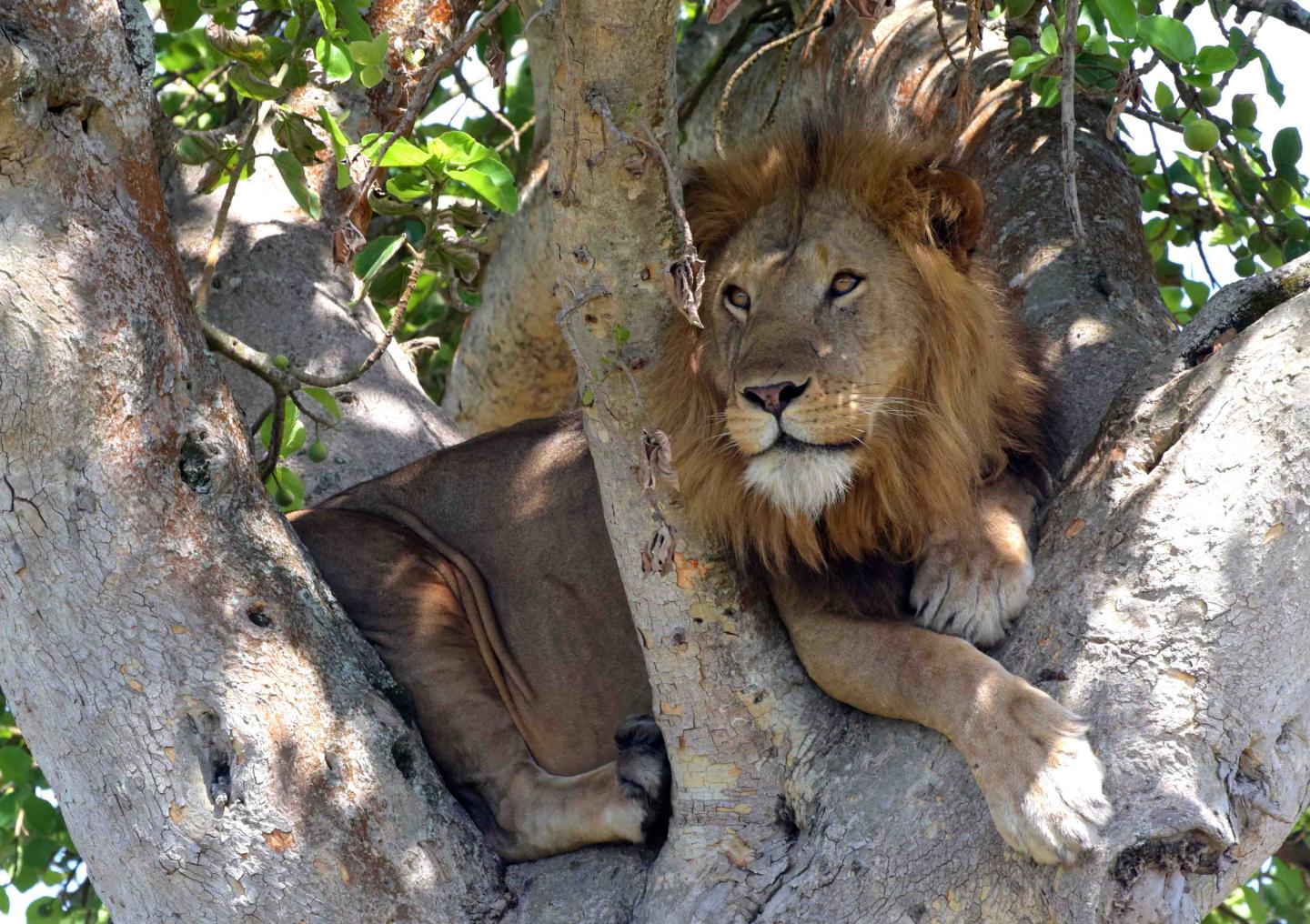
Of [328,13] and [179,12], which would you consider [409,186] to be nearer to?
[328,13]

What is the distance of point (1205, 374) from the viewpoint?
3.14 metres

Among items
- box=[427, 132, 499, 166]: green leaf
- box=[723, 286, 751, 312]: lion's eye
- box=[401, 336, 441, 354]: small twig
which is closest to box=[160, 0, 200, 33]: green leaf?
box=[427, 132, 499, 166]: green leaf

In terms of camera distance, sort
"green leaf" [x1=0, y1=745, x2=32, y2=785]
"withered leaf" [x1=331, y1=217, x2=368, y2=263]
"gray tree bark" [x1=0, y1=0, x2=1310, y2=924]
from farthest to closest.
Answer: "green leaf" [x1=0, y1=745, x2=32, y2=785]
"withered leaf" [x1=331, y1=217, x2=368, y2=263]
"gray tree bark" [x1=0, y1=0, x2=1310, y2=924]

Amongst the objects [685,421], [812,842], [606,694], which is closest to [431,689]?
[606,694]

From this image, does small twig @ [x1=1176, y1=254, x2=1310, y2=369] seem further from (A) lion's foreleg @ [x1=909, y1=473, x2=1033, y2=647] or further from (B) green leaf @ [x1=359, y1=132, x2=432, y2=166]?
(B) green leaf @ [x1=359, y1=132, x2=432, y2=166]

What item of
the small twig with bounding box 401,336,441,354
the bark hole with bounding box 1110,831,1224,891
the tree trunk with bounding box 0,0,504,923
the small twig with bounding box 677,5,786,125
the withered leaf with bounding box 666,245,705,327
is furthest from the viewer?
the small twig with bounding box 677,5,786,125

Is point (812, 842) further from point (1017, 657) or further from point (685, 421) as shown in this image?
point (685, 421)

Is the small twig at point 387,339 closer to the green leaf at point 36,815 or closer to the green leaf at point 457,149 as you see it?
the green leaf at point 457,149

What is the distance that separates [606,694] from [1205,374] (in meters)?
2.06

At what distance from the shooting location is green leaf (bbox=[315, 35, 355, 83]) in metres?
3.89

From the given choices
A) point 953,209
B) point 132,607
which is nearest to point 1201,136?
point 953,209

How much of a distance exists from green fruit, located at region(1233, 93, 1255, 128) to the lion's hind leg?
2596 mm

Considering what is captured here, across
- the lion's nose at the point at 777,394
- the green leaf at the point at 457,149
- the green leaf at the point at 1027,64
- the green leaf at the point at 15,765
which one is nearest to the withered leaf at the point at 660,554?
the lion's nose at the point at 777,394

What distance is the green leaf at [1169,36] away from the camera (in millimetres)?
3764
